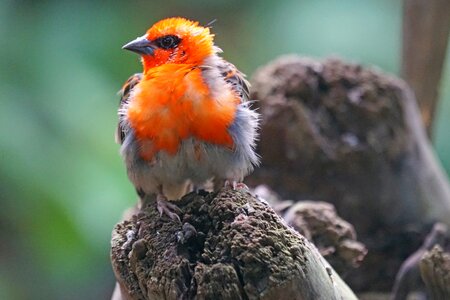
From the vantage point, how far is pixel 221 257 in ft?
5.99

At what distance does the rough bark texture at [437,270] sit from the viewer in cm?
246

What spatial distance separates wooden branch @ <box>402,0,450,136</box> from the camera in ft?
11.8

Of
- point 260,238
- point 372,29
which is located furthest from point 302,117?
point 372,29

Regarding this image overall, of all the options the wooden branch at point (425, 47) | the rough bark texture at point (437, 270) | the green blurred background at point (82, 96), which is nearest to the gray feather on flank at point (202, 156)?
the rough bark texture at point (437, 270)

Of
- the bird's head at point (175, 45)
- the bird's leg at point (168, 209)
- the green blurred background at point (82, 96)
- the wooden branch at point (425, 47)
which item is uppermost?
the bird's head at point (175, 45)

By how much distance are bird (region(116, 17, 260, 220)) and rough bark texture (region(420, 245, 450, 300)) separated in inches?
26.7

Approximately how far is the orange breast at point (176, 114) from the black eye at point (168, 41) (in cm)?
23

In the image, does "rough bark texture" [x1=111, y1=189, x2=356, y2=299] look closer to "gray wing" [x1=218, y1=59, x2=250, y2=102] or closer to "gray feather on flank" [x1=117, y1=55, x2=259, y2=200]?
"gray feather on flank" [x1=117, y1=55, x2=259, y2=200]

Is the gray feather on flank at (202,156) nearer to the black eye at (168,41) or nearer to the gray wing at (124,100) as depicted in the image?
the gray wing at (124,100)

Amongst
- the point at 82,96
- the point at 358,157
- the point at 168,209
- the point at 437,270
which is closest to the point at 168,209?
the point at 168,209

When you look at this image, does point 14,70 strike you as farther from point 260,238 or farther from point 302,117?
point 260,238

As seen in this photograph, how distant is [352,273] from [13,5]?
3.26 meters

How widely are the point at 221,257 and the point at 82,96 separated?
11.4 feet

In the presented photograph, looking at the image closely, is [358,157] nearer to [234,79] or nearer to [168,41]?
[234,79]
